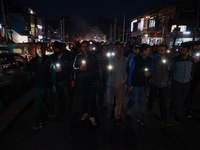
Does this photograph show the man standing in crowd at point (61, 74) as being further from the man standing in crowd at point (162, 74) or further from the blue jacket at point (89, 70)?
the man standing in crowd at point (162, 74)

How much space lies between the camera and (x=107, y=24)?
82.8 m

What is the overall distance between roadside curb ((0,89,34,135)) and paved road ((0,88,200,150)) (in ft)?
0.43

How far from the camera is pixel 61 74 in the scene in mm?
4066

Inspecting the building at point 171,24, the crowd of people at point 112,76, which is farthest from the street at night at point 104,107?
the building at point 171,24

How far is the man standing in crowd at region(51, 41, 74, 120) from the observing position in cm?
401

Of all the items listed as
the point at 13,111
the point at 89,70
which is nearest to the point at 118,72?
the point at 89,70

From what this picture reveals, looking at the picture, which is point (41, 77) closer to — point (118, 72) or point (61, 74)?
point (61, 74)

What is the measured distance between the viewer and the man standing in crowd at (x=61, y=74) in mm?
4012

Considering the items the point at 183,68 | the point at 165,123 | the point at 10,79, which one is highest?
the point at 183,68

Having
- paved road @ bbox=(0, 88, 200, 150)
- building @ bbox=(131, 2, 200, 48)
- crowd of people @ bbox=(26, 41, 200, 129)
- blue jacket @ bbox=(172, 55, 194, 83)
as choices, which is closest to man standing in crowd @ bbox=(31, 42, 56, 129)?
crowd of people @ bbox=(26, 41, 200, 129)

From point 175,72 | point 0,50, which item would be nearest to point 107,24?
point 0,50

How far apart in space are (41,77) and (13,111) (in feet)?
5.89

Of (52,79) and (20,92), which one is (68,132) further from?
(20,92)

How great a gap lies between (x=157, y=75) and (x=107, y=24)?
8304 cm
